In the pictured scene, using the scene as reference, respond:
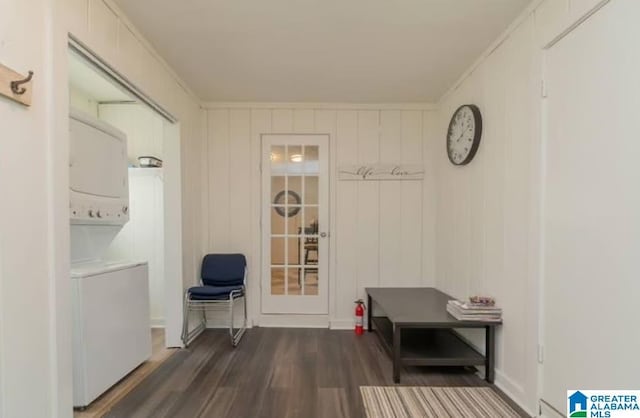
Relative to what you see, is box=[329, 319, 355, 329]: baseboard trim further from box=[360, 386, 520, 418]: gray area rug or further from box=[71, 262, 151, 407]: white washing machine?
box=[71, 262, 151, 407]: white washing machine

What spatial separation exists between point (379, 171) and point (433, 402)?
233 cm

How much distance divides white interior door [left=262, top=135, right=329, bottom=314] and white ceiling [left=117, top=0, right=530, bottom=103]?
26.4 inches

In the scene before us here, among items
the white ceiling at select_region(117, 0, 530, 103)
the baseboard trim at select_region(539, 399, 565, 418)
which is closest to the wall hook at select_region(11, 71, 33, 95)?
the white ceiling at select_region(117, 0, 530, 103)

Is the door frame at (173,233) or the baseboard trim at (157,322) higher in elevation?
the door frame at (173,233)

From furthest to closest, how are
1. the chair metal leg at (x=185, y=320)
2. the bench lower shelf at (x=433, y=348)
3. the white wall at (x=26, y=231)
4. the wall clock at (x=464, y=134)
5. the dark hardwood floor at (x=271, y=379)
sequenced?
1. the chair metal leg at (x=185, y=320)
2. the wall clock at (x=464, y=134)
3. the bench lower shelf at (x=433, y=348)
4. the dark hardwood floor at (x=271, y=379)
5. the white wall at (x=26, y=231)

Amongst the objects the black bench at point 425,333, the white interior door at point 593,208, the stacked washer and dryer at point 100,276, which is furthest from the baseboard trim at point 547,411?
the stacked washer and dryer at point 100,276

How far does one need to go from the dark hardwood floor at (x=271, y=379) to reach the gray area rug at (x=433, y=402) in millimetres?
85

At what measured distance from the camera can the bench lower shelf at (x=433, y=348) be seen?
2539 millimetres

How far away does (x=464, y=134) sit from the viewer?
9.78 feet

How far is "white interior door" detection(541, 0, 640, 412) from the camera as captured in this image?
143 cm

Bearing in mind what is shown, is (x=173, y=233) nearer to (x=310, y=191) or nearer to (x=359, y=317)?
(x=310, y=191)

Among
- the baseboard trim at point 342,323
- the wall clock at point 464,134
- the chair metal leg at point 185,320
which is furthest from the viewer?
the baseboard trim at point 342,323

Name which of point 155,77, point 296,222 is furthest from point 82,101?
point 296,222

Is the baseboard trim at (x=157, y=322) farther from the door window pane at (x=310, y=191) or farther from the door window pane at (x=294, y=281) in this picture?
the door window pane at (x=310, y=191)
